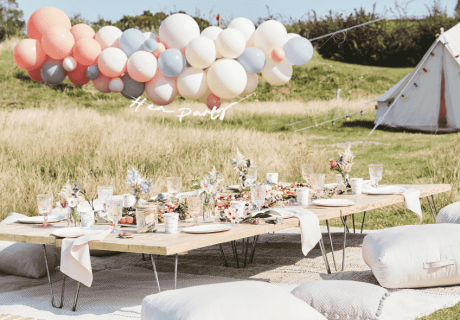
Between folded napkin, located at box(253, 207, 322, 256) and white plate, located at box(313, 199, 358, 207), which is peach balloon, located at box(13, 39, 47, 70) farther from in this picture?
white plate, located at box(313, 199, 358, 207)

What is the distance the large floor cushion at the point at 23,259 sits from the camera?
12.6 ft

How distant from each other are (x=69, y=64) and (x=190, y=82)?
1000 millimetres

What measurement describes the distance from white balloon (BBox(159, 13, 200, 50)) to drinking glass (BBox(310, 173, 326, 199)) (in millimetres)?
1558

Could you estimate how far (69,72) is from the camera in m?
4.71

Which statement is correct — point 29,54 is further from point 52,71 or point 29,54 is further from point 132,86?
point 132,86

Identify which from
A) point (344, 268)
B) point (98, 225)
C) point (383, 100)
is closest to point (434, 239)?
point (344, 268)

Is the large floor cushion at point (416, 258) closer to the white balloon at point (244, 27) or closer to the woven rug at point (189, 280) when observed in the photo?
the woven rug at point (189, 280)

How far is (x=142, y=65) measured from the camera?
4391mm

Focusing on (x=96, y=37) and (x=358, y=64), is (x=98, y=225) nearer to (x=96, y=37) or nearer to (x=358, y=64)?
(x=96, y=37)

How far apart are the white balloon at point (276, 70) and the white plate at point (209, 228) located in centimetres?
205

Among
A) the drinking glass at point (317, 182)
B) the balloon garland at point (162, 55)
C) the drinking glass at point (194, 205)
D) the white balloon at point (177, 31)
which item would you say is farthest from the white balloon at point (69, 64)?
the drinking glass at point (317, 182)

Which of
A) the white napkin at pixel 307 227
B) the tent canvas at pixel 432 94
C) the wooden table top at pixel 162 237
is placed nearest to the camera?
the wooden table top at pixel 162 237

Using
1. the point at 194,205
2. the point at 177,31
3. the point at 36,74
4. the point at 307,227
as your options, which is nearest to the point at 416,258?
the point at 307,227

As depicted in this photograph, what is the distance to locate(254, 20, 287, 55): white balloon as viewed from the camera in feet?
15.2
